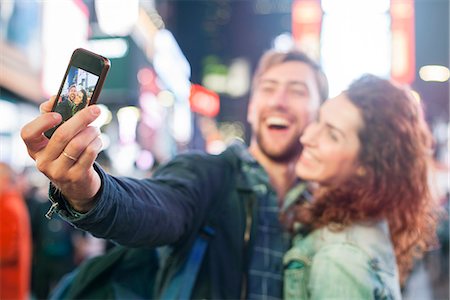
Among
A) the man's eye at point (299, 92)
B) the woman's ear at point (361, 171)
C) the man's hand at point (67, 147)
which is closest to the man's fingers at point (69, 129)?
the man's hand at point (67, 147)

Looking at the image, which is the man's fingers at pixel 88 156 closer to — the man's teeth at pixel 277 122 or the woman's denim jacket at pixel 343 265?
the woman's denim jacket at pixel 343 265

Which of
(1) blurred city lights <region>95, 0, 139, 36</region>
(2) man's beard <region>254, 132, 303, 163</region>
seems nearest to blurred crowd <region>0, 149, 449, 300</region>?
(2) man's beard <region>254, 132, 303, 163</region>

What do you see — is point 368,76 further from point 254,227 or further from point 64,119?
point 64,119

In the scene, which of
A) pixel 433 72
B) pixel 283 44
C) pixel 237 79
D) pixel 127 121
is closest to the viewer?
pixel 283 44

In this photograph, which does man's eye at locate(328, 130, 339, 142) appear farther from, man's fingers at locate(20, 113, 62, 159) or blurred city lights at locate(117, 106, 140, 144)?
blurred city lights at locate(117, 106, 140, 144)

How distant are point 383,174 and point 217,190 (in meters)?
0.74

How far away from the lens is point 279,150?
3074mm

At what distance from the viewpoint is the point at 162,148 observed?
2211 cm

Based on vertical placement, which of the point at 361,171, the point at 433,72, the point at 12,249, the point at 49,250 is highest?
the point at 433,72

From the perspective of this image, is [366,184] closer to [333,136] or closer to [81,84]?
[333,136]

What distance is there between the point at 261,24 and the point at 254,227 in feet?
88.5

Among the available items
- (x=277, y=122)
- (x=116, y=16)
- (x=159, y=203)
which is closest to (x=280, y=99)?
(x=277, y=122)

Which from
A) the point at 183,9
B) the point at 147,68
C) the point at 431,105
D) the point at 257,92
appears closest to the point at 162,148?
the point at 147,68

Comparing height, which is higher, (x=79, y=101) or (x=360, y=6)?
(x=360, y=6)
